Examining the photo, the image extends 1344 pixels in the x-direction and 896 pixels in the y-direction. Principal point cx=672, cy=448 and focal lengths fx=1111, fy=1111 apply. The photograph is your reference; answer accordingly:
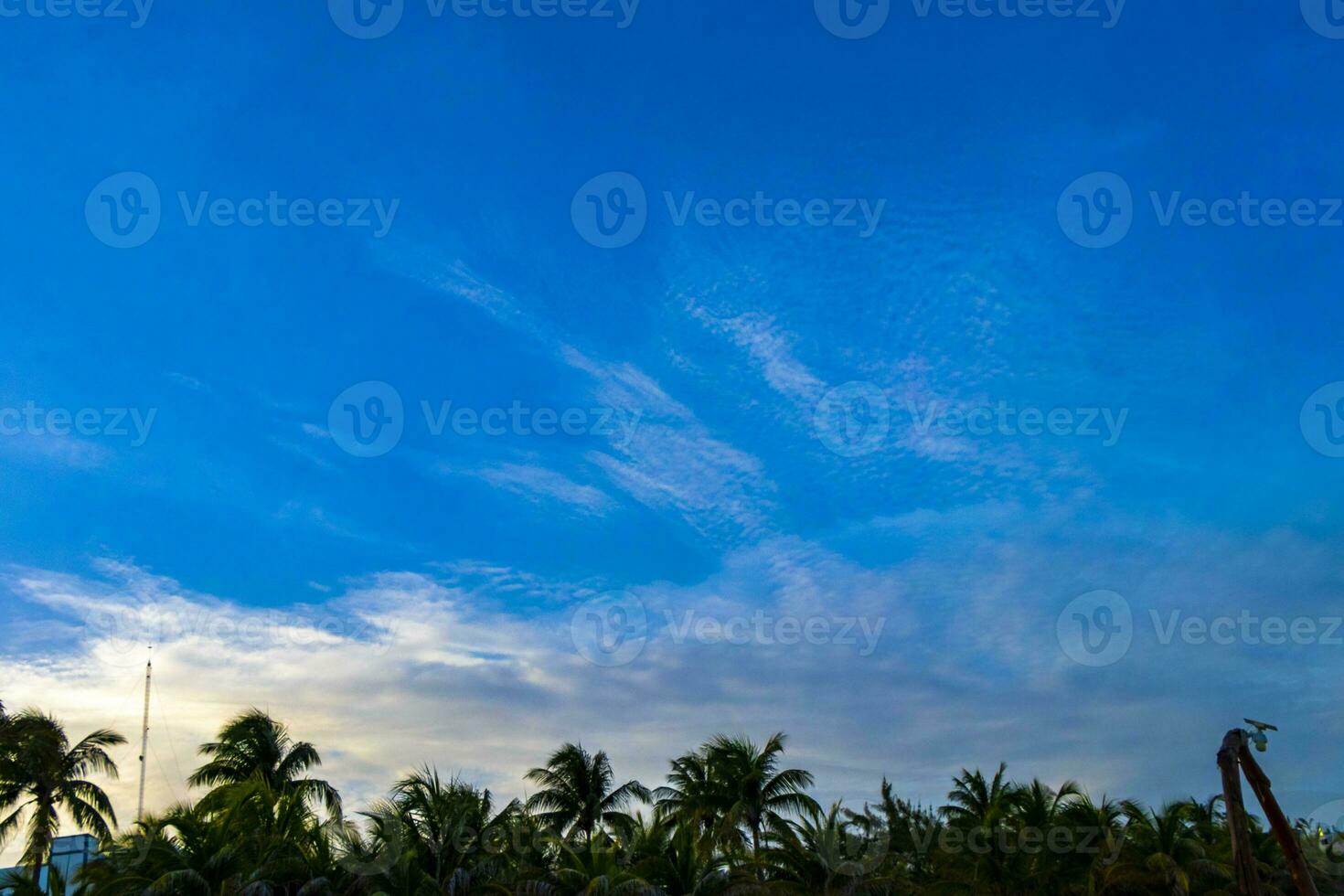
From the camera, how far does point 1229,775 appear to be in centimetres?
1316

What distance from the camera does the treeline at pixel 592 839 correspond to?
3438 cm

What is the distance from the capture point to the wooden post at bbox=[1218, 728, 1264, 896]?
40.8 feet

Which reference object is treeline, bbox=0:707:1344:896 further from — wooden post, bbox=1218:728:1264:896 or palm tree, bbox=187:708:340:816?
wooden post, bbox=1218:728:1264:896

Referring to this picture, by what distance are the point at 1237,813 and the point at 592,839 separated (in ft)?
92.3

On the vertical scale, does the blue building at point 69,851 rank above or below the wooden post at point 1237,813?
below

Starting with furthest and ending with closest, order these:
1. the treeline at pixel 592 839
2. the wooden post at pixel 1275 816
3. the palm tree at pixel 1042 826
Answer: the palm tree at pixel 1042 826 < the treeline at pixel 592 839 < the wooden post at pixel 1275 816

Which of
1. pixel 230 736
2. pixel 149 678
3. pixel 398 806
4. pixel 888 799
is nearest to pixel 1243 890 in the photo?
pixel 398 806

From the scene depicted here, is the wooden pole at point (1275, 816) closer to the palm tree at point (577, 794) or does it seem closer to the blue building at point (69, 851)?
the palm tree at point (577, 794)

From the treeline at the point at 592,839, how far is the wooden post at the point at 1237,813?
78.8 feet

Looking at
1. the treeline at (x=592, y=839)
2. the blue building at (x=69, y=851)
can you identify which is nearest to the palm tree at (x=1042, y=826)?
the treeline at (x=592, y=839)

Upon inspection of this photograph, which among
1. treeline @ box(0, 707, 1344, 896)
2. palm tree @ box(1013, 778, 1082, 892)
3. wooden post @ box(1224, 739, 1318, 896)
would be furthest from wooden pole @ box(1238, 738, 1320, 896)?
palm tree @ box(1013, 778, 1082, 892)

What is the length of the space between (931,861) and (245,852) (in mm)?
33390

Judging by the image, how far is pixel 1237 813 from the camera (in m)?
13.0

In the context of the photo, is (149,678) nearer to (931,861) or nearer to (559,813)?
(559,813)
